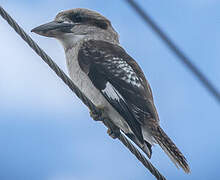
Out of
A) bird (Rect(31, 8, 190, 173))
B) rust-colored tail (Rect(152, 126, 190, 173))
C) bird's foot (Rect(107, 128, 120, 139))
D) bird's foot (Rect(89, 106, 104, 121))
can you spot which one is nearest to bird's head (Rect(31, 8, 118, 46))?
bird (Rect(31, 8, 190, 173))

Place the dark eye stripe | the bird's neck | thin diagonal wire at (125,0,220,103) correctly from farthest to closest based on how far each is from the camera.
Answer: the dark eye stripe → the bird's neck → thin diagonal wire at (125,0,220,103)

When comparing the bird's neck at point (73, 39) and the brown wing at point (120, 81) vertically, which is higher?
the bird's neck at point (73, 39)

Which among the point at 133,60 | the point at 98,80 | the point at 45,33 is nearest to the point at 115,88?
the point at 98,80

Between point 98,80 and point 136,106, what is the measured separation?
0.41 meters

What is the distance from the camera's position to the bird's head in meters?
5.39

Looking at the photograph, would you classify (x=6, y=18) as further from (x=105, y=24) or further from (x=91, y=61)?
(x=105, y=24)

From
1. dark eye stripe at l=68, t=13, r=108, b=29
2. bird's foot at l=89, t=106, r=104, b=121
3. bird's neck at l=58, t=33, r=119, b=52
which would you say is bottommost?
bird's foot at l=89, t=106, r=104, b=121

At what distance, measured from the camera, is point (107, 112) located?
183 inches

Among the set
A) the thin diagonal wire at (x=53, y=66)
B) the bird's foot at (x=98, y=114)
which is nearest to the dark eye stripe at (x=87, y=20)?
the bird's foot at (x=98, y=114)

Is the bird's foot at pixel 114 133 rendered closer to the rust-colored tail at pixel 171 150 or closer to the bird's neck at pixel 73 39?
the rust-colored tail at pixel 171 150

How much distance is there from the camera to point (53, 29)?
5391mm

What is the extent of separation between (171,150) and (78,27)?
1.82 metres

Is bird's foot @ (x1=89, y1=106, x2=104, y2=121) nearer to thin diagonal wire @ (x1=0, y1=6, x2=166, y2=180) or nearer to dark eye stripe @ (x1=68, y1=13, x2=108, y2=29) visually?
thin diagonal wire @ (x1=0, y1=6, x2=166, y2=180)

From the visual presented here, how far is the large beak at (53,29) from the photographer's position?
532 centimetres
